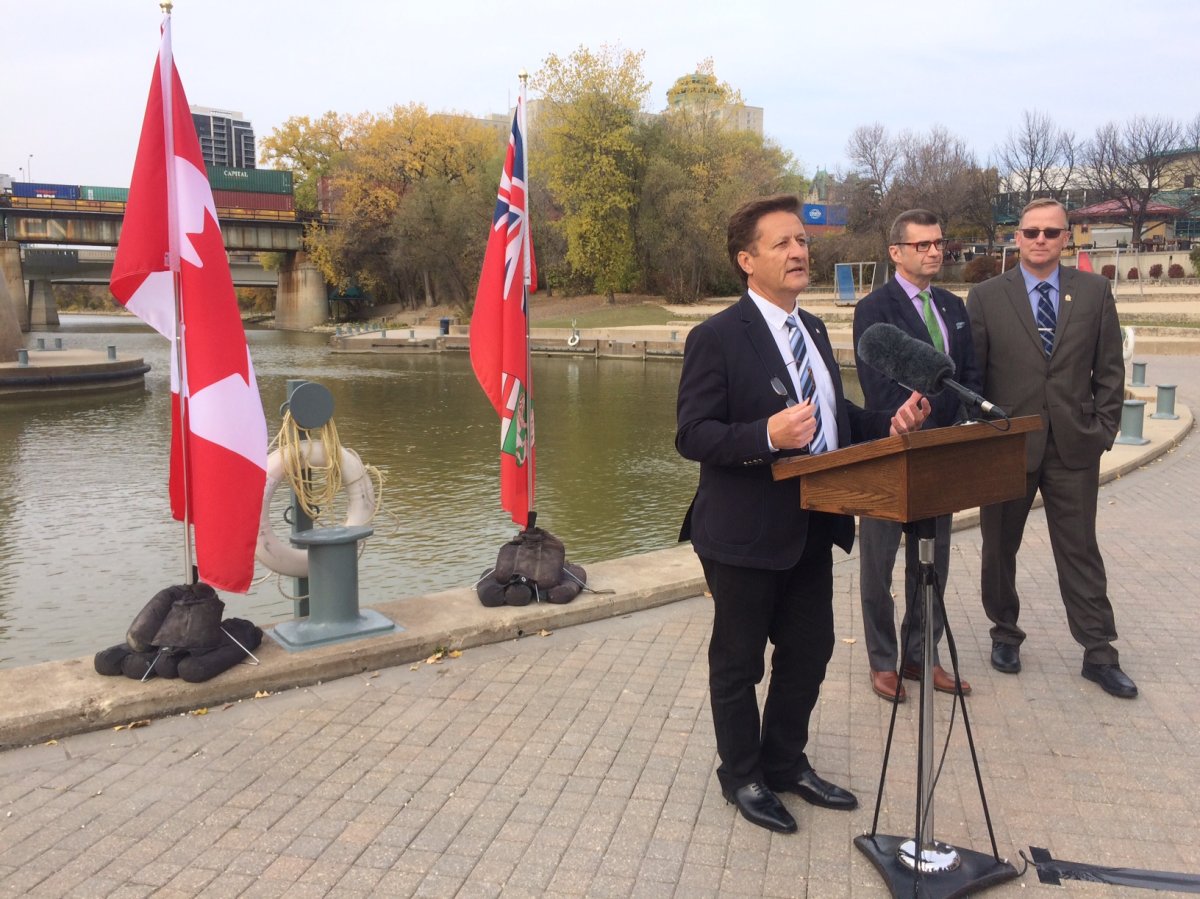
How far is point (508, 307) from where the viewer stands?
5848 mm

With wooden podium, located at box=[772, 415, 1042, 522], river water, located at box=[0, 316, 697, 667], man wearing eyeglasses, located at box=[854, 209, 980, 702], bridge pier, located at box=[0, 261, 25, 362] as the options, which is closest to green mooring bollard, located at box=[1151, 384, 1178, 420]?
river water, located at box=[0, 316, 697, 667]

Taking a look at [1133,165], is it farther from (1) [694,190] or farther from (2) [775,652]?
(2) [775,652]

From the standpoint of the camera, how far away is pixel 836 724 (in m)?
4.13

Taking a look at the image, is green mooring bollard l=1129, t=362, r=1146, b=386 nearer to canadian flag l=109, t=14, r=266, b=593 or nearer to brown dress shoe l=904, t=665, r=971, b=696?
brown dress shoe l=904, t=665, r=971, b=696

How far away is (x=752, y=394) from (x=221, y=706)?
2783 millimetres

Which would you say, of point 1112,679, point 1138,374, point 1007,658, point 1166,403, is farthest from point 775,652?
point 1138,374

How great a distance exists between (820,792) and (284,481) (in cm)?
334

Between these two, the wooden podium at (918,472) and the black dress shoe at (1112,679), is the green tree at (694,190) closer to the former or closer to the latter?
the black dress shoe at (1112,679)

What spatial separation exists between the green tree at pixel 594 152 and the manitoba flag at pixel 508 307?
158 feet

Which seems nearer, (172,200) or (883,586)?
(883,586)

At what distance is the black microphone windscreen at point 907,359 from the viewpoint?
8.66ft

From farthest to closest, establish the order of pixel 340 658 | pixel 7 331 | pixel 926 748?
pixel 7 331, pixel 340 658, pixel 926 748

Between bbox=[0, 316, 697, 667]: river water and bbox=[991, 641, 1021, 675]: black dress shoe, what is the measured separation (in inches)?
161

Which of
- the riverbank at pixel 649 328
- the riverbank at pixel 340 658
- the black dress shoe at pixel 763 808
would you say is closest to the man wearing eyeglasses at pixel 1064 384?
the black dress shoe at pixel 763 808
